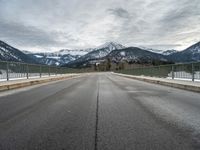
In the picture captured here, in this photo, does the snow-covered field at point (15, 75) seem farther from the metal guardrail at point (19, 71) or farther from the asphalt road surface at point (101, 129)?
the asphalt road surface at point (101, 129)

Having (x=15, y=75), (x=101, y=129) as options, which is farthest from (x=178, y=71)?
(x=101, y=129)

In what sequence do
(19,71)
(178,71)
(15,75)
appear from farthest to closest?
(19,71)
(15,75)
(178,71)

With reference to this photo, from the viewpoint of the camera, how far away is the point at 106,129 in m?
5.30

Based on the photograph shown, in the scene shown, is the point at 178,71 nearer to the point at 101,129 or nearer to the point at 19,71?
the point at 19,71

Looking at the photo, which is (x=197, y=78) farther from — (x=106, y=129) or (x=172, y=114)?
(x=106, y=129)

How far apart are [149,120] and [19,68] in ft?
64.2

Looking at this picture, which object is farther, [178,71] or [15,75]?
[15,75]

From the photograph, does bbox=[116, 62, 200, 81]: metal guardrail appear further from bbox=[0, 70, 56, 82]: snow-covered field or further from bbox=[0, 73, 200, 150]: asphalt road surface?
bbox=[0, 70, 56, 82]: snow-covered field

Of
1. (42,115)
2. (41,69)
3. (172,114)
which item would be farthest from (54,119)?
(41,69)

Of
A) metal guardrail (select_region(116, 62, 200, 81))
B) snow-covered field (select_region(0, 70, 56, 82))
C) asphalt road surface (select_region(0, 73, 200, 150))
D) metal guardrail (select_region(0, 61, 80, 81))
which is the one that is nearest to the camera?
asphalt road surface (select_region(0, 73, 200, 150))

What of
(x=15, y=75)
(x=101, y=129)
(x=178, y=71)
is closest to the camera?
(x=101, y=129)

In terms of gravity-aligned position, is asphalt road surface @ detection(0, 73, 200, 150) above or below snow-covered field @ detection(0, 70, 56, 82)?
below

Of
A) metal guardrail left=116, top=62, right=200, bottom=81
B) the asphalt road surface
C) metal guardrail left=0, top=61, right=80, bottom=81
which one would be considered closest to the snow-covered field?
metal guardrail left=0, top=61, right=80, bottom=81

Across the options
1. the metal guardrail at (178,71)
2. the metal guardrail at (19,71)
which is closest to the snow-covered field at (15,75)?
the metal guardrail at (19,71)
